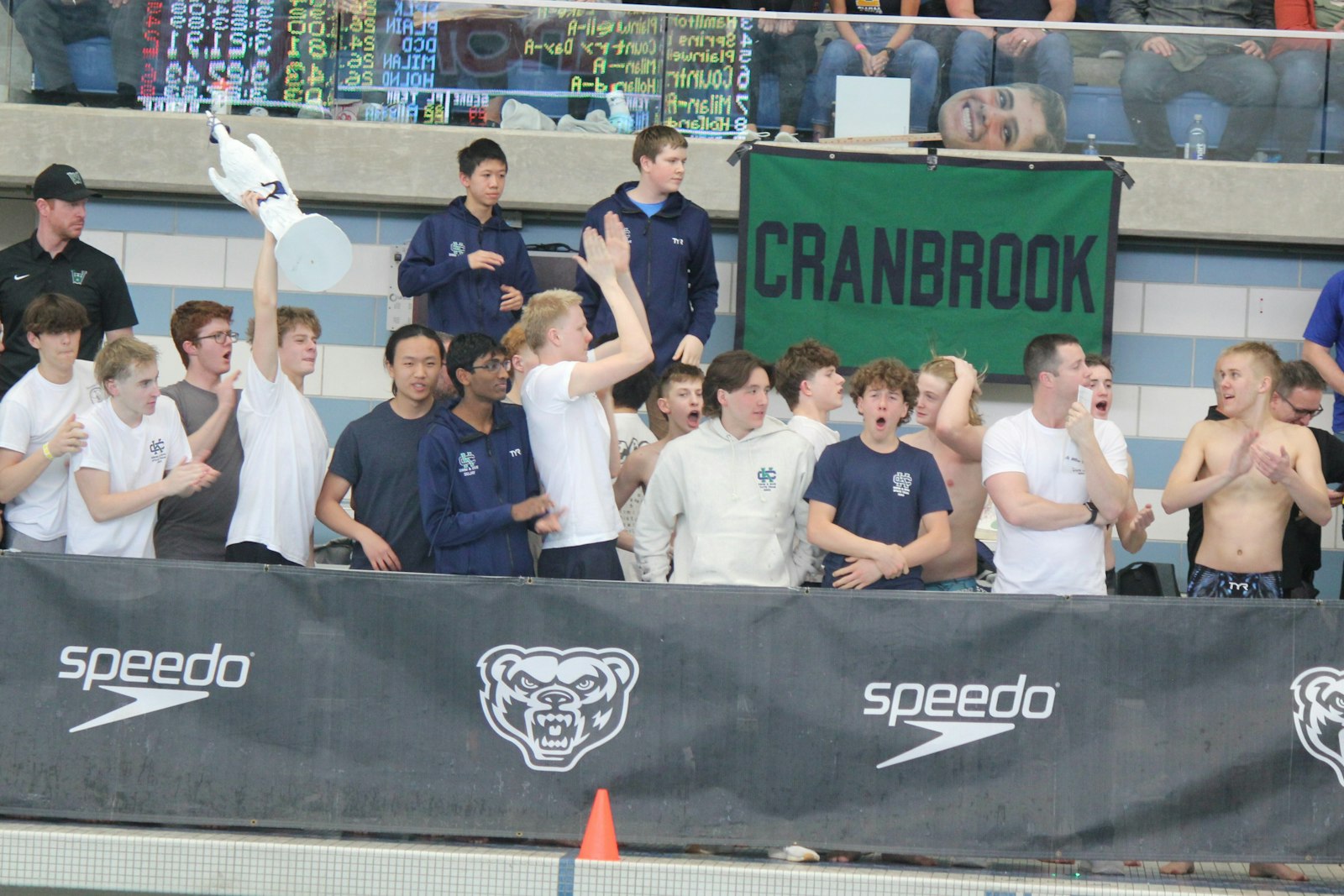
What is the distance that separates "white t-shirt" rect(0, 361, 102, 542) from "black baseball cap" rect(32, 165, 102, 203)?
147 cm

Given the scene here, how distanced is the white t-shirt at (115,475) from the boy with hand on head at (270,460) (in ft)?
1.16

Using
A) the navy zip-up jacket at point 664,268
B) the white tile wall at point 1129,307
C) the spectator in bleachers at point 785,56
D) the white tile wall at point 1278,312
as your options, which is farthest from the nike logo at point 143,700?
the white tile wall at point 1278,312

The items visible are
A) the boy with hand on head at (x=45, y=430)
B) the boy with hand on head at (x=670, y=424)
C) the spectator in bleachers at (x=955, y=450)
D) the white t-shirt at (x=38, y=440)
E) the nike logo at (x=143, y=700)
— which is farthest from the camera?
the boy with hand on head at (x=670, y=424)

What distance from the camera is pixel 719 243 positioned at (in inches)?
380

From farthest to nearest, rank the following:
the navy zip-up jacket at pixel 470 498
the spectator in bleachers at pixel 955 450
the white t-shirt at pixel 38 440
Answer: the spectator in bleachers at pixel 955 450 < the white t-shirt at pixel 38 440 < the navy zip-up jacket at pixel 470 498

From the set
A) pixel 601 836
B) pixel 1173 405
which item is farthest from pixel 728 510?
pixel 1173 405

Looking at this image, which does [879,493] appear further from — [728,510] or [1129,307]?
[1129,307]

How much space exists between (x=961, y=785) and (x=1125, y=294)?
203 inches

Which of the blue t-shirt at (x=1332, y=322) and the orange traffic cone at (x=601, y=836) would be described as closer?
the orange traffic cone at (x=601, y=836)

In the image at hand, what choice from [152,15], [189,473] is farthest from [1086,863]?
[152,15]

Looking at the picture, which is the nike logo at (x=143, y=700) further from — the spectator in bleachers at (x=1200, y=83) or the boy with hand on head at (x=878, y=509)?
the spectator in bleachers at (x=1200, y=83)

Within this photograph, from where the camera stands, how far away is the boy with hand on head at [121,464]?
20.0 feet

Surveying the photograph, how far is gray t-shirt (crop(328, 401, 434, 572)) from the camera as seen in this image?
625 cm

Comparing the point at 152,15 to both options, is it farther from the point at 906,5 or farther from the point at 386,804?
the point at 386,804
